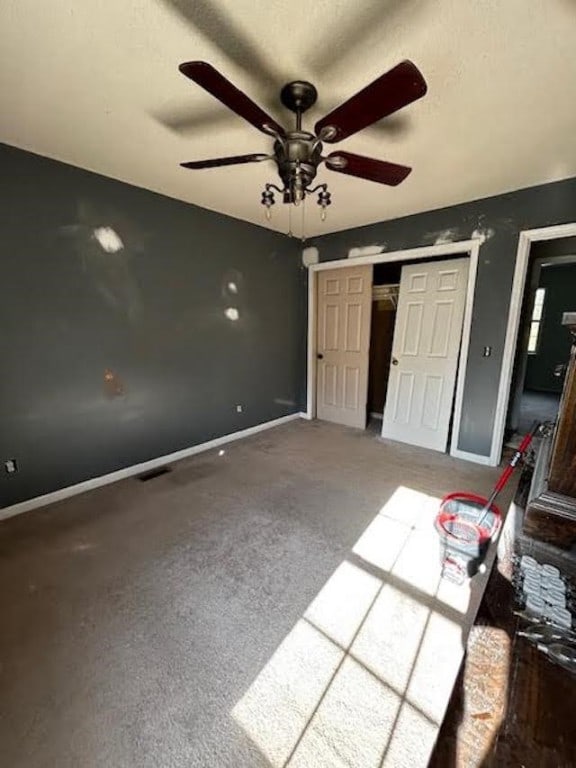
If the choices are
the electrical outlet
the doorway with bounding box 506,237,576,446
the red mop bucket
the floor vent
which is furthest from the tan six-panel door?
the electrical outlet

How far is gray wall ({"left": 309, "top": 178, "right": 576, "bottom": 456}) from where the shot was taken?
273cm

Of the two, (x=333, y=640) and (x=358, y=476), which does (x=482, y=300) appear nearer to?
(x=358, y=476)

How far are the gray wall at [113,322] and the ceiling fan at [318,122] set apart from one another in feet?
4.36

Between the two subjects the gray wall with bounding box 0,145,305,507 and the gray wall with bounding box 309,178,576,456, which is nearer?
the gray wall with bounding box 0,145,305,507

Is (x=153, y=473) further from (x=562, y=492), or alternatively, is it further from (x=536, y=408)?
(x=536, y=408)

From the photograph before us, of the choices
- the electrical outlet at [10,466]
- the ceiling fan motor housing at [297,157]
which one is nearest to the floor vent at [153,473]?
the electrical outlet at [10,466]

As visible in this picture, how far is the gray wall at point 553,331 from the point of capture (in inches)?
239

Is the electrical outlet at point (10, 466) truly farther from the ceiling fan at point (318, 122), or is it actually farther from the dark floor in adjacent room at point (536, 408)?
the dark floor in adjacent room at point (536, 408)

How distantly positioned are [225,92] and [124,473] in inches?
112

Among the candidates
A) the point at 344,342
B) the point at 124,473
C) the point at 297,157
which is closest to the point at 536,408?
the point at 344,342

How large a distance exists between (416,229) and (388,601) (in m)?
3.35

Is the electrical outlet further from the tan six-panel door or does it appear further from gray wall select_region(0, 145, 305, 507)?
the tan six-panel door

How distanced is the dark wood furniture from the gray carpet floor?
969mm

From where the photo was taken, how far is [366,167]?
168 centimetres
